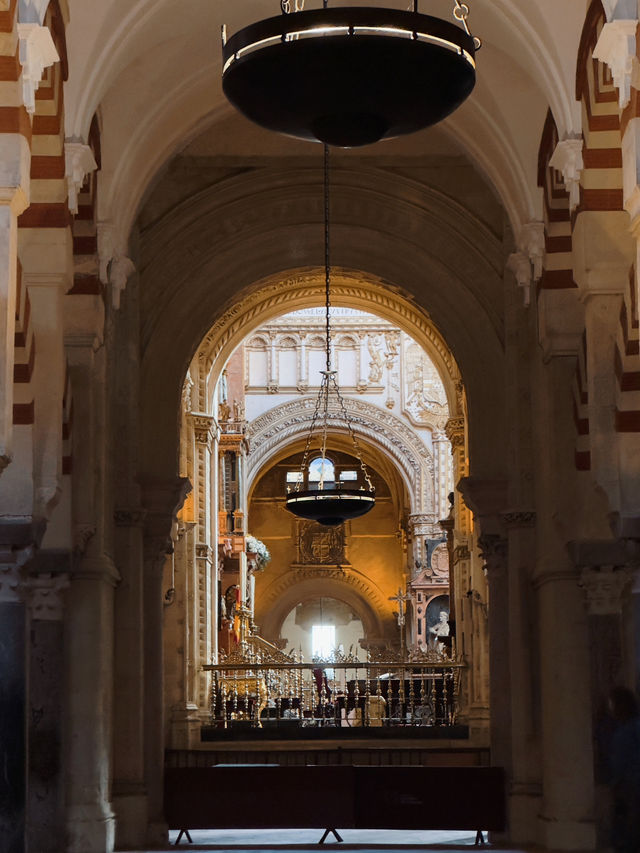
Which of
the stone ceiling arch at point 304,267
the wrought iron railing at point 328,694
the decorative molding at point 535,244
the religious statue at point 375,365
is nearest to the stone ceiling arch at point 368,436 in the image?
the religious statue at point 375,365

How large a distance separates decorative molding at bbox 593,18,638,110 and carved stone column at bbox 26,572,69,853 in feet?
17.7

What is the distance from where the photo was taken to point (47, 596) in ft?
36.2

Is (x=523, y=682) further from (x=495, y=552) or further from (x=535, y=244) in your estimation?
(x=535, y=244)

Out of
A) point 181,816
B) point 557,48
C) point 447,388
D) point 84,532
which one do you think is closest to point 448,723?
point 447,388

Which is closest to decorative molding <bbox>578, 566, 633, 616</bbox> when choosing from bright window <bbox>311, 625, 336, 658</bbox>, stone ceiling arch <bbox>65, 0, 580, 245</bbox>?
stone ceiling arch <bbox>65, 0, 580, 245</bbox>

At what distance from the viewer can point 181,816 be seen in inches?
524

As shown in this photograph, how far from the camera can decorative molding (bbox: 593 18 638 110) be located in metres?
7.83

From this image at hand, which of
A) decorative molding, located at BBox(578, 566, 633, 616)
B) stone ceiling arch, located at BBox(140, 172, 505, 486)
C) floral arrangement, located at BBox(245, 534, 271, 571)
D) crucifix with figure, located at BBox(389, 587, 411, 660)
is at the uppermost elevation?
stone ceiling arch, located at BBox(140, 172, 505, 486)

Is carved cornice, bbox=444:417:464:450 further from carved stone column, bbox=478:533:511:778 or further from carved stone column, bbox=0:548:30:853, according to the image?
carved stone column, bbox=0:548:30:853

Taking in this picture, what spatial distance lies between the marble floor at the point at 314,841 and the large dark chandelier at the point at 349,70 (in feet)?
23.2

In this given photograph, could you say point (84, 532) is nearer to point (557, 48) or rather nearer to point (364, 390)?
point (557, 48)

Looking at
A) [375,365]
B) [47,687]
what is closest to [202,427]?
[47,687]

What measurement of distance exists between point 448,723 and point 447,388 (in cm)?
411

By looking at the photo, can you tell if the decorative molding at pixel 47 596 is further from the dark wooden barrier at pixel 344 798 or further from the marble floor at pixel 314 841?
the dark wooden barrier at pixel 344 798
